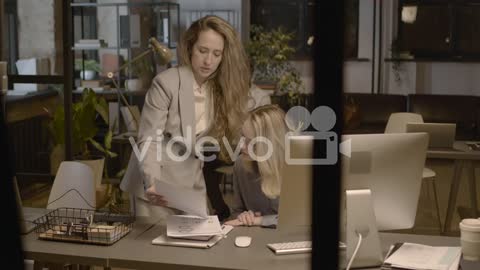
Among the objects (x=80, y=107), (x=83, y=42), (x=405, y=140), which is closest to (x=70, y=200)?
(x=405, y=140)

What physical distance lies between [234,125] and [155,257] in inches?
39.5

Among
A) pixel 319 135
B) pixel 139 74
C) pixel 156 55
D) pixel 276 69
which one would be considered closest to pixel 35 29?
pixel 156 55

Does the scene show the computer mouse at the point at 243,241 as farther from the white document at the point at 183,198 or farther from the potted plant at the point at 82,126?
the potted plant at the point at 82,126

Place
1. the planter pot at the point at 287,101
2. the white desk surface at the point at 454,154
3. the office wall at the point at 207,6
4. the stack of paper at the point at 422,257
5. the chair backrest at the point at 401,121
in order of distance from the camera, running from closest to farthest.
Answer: the stack of paper at the point at 422,257, the white desk surface at the point at 454,154, the chair backrest at the point at 401,121, the planter pot at the point at 287,101, the office wall at the point at 207,6

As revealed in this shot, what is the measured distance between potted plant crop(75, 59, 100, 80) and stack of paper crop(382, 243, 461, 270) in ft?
12.8

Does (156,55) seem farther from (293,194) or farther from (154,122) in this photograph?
(293,194)

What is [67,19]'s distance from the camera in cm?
364

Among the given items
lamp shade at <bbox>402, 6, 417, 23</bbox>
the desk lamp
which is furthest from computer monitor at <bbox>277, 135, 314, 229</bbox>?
lamp shade at <bbox>402, 6, 417, 23</bbox>

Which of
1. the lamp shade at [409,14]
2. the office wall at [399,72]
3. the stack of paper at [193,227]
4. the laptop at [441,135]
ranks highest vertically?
the lamp shade at [409,14]

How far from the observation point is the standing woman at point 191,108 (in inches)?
111

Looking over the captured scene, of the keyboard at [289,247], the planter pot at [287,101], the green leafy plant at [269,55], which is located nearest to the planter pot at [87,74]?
the green leafy plant at [269,55]

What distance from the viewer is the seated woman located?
2.64m

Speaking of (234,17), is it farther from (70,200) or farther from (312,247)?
(312,247)

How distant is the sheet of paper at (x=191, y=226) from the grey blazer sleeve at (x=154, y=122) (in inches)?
23.3
